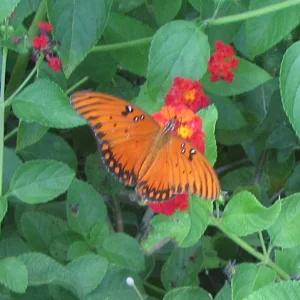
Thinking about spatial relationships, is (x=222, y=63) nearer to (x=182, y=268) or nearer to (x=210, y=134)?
(x=210, y=134)

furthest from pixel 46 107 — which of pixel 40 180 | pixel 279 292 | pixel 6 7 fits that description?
pixel 279 292

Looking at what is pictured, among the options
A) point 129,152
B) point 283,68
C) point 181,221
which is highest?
point 283,68

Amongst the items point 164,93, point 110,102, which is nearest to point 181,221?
point 110,102

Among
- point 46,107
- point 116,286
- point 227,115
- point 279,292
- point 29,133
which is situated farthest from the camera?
point 227,115

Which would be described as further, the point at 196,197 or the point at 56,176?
the point at 56,176

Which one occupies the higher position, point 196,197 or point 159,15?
point 159,15

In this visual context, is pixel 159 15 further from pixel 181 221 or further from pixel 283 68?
pixel 181 221

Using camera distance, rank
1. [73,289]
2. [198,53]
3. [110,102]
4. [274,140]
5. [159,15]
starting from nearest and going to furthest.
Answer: [110,102] → [73,289] → [198,53] → [159,15] → [274,140]
